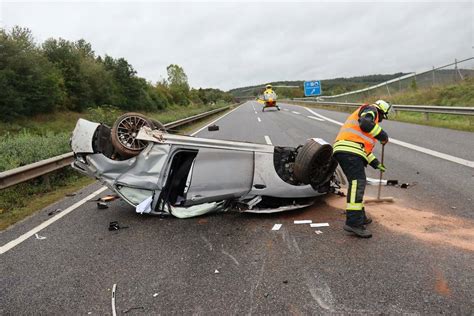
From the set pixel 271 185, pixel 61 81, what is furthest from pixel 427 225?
pixel 61 81

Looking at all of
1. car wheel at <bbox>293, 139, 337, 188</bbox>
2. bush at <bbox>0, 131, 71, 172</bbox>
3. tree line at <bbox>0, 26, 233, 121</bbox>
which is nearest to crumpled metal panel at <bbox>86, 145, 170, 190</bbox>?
car wheel at <bbox>293, 139, 337, 188</bbox>

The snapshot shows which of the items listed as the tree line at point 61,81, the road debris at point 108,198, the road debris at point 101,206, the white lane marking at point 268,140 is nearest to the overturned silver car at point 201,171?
the road debris at point 101,206

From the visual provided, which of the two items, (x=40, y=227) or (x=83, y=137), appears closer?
(x=40, y=227)

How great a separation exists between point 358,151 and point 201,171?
6.44ft

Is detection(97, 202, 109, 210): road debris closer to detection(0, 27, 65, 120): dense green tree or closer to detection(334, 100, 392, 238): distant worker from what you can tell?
detection(334, 100, 392, 238): distant worker

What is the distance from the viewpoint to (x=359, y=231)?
4121 mm

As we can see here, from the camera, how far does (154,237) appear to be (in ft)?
14.9

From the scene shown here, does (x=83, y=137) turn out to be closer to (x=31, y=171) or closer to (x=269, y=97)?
(x=31, y=171)

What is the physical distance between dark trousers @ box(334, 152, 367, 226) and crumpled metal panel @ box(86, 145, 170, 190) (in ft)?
7.43

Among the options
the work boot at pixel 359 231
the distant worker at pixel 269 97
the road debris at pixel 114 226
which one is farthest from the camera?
the distant worker at pixel 269 97

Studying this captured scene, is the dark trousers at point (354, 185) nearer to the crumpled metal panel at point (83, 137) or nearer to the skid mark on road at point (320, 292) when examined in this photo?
the skid mark on road at point (320, 292)

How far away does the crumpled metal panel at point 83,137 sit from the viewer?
5320mm

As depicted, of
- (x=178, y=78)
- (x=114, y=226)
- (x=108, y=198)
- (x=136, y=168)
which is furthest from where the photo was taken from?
(x=178, y=78)

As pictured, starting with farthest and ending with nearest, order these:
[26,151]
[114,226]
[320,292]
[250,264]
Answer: [26,151] < [114,226] < [250,264] < [320,292]
